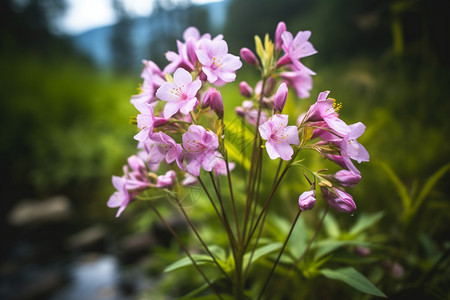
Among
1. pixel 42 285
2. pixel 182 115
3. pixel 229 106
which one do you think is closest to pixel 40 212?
pixel 42 285

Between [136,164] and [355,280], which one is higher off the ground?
[136,164]

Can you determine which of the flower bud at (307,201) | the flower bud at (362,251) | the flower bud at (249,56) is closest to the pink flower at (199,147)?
the flower bud at (307,201)

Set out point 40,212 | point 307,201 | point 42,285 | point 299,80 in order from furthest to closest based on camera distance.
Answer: point 40,212 → point 42,285 → point 299,80 → point 307,201

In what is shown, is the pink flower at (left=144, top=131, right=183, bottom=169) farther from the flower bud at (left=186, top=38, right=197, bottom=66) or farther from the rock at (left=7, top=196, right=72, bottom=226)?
the rock at (left=7, top=196, right=72, bottom=226)

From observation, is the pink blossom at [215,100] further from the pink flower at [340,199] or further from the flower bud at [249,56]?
the pink flower at [340,199]

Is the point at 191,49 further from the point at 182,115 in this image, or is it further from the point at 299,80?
the point at 299,80

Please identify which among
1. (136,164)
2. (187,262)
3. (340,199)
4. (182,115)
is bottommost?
(187,262)

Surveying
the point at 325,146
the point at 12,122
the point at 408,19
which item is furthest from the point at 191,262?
the point at 12,122
